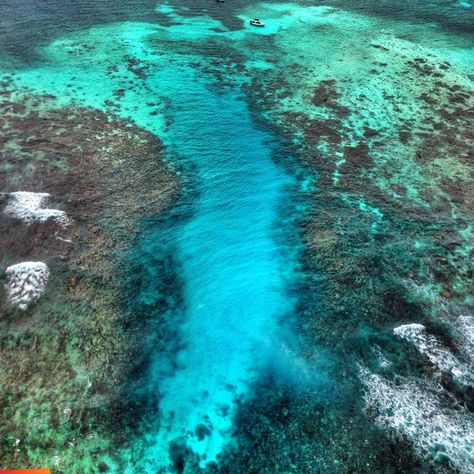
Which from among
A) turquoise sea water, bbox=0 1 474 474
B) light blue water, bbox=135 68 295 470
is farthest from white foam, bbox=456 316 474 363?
light blue water, bbox=135 68 295 470

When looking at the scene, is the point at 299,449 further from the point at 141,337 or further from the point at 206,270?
the point at 206,270

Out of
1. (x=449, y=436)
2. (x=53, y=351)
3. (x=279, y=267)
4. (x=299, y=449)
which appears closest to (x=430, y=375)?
(x=449, y=436)

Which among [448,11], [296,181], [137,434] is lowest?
[137,434]

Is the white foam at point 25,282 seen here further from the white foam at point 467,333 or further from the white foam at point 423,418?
the white foam at point 467,333

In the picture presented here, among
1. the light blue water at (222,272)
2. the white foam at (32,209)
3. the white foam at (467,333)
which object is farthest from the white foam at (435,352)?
the white foam at (32,209)

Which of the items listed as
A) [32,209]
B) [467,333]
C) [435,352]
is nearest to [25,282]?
[32,209]

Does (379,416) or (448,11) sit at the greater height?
(448,11)
